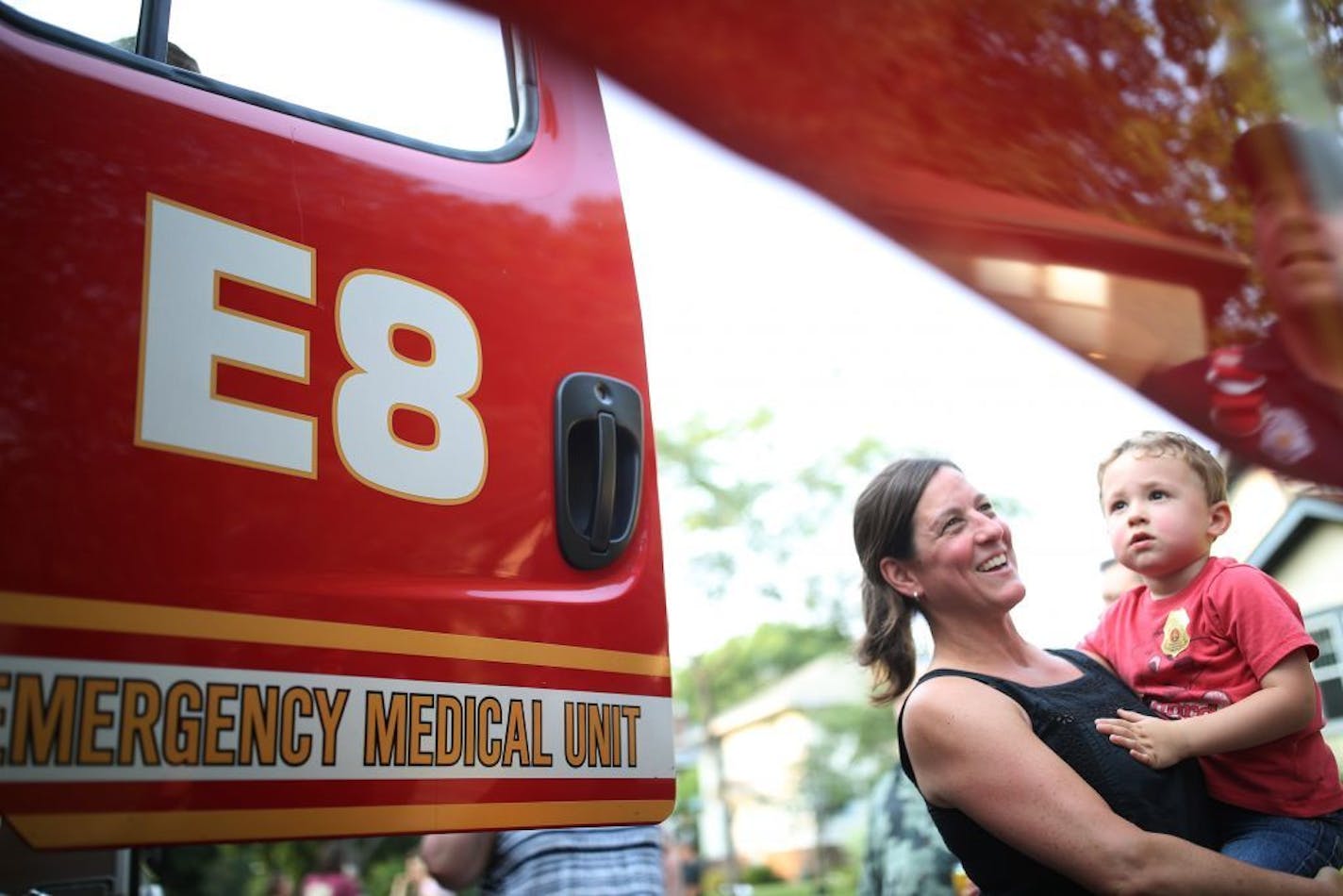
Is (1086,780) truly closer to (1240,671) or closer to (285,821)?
(1240,671)

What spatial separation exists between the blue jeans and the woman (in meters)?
0.04

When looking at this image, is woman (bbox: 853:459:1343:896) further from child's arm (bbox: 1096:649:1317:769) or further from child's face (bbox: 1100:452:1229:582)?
child's face (bbox: 1100:452:1229:582)

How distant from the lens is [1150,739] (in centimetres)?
185

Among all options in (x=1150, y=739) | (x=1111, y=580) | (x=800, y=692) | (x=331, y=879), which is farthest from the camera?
(x=800, y=692)

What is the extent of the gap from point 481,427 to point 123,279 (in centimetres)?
47

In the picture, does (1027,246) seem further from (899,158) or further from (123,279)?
(123,279)

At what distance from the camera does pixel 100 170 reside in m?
1.38

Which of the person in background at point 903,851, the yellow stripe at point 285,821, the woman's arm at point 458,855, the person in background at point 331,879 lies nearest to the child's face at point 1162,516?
the yellow stripe at point 285,821

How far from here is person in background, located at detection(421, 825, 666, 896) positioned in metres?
2.54

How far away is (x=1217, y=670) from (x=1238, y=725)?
0.16m

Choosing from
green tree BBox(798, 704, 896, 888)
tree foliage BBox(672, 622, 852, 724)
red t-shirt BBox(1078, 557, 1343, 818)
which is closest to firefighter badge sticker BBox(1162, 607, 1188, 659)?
red t-shirt BBox(1078, 557, 1343, 818)

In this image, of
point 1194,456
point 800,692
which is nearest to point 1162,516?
point 1194,456

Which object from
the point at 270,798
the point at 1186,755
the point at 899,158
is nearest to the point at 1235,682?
the point at 1186,755

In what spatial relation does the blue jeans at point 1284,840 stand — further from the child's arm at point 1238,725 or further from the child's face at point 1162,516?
the child's face at point 1162,516
